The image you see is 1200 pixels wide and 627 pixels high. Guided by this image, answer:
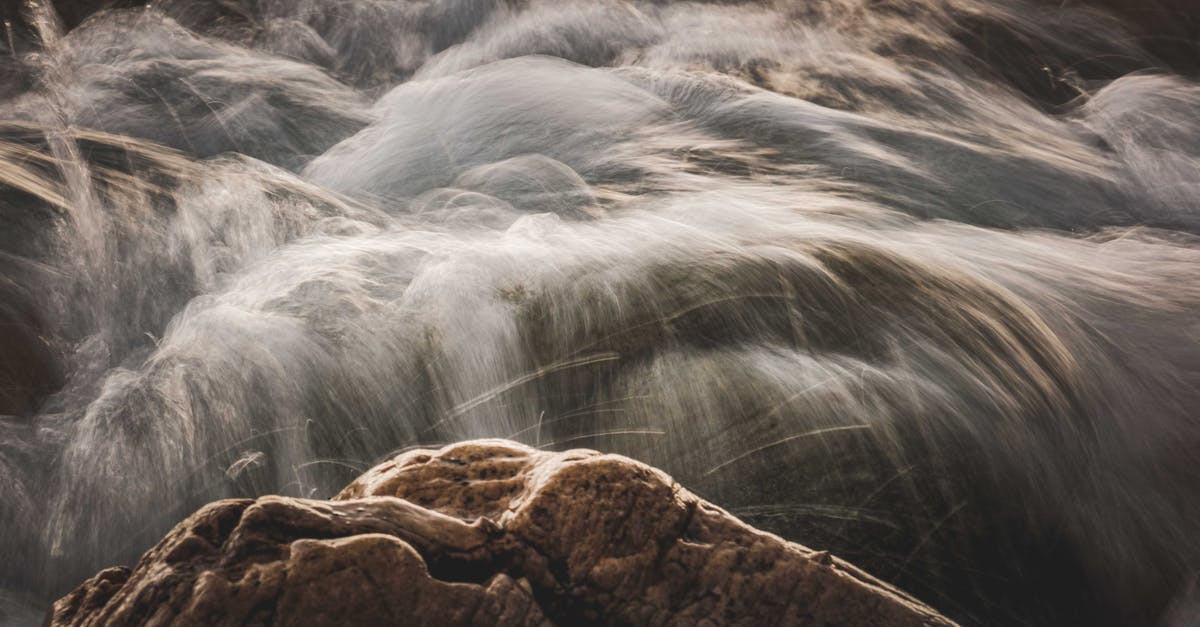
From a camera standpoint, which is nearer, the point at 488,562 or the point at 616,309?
the point at 488,562

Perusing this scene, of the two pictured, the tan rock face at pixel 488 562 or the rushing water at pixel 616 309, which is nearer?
the tan rock face at pixel 488 562

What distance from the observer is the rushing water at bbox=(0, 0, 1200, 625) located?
294 centimetres

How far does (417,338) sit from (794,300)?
1.30m

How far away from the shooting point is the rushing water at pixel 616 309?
2.94m

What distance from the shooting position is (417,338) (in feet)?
10.8

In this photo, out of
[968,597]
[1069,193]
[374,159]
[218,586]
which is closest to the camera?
[218,586]

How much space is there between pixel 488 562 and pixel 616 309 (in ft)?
4.78

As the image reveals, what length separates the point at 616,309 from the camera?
343cm

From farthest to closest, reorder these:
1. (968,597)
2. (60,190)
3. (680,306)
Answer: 1. (60,190)
2. (680,306)
3. (968,597)

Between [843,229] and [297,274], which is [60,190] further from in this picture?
[843,229]

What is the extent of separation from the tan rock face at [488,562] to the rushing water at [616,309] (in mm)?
658

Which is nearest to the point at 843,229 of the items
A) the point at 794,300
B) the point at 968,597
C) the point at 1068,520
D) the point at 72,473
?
the point at 794,300

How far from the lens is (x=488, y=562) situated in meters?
2.11

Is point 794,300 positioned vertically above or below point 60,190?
below
